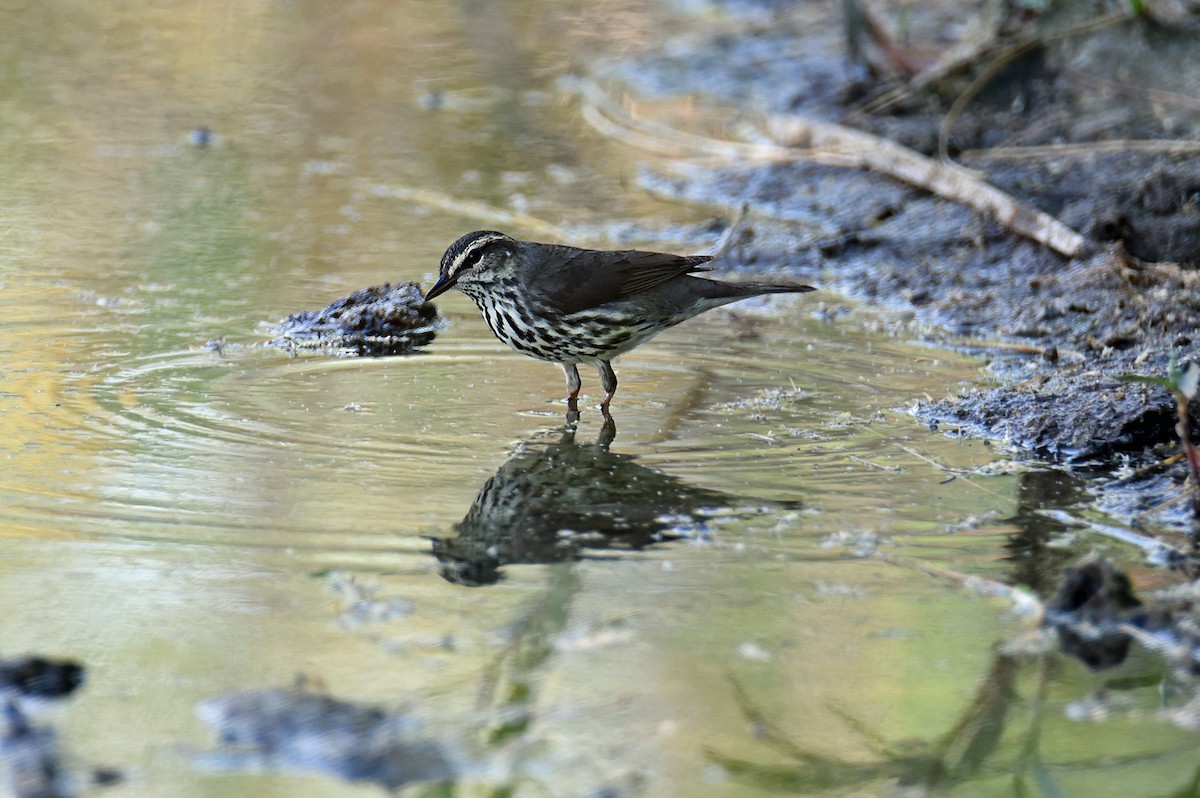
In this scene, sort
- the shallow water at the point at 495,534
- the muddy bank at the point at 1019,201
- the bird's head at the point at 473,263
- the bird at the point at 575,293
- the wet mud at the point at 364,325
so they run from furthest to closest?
the wet mud at the point at 364,325 → the bird's head at the point at 473,263 → the bird at the point at 575,293 → the muddy bank at the point at 1019,201 → the shallow water at the point at 495,534

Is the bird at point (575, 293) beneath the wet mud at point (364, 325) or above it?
above

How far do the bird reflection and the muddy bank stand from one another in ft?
4.36

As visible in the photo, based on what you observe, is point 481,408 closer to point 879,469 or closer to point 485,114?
point 879,469

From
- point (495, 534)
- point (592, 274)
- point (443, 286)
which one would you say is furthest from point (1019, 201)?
point (495, 534)

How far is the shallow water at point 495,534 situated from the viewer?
3.53 metres

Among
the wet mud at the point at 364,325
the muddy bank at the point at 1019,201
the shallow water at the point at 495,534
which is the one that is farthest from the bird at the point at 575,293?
the muddy bank at the point at 1019,201

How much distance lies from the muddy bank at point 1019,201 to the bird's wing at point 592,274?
1283 millimetres

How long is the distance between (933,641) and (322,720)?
1.56 m

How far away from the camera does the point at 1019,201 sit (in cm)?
873

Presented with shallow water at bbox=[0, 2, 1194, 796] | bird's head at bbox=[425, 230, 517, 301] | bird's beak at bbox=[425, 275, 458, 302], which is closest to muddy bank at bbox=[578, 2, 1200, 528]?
shallow water at bbox=[0, 2, 1194, 796]

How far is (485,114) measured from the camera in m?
12.4

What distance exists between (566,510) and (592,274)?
6.33 feet

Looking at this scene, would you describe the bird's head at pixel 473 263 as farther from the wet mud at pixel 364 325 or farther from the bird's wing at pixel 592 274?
the wet mud at pixel 364 325

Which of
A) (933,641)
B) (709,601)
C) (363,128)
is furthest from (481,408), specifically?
(363,128)
